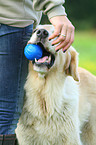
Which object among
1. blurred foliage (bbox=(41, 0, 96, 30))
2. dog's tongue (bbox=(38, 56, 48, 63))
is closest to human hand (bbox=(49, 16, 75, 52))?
dog's tongue (bbox=(38, 56, 48, 63))

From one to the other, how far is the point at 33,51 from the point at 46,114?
0.85 metres

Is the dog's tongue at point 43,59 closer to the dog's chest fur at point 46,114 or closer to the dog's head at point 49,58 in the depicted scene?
Answer: the dog's head at point 49,58

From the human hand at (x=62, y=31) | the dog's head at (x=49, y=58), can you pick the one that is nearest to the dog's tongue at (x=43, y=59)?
the dog's head at (x=49, y=58)

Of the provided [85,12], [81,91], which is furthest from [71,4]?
[81,91]

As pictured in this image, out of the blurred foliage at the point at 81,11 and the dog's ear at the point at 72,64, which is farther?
the blurred foliage at the point at 81,11

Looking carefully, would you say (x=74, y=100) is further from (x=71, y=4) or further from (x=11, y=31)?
(x=71, y=4)

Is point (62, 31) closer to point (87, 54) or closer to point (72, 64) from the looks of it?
point (72, 64)

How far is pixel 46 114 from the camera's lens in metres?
3.29

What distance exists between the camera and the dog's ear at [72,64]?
3.35 m

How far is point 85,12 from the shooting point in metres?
32.9

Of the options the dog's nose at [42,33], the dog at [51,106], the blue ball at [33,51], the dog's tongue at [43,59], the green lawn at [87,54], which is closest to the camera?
the blue ball at [33,51]

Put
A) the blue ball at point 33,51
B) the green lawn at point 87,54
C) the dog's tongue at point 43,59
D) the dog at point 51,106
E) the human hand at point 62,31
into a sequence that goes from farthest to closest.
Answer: the green lawn at point 87,54 → the dog at point 51,106 → the dog's tongue at point 43,59 → the blue ball at point 33,51 → the human hand at point 62,31

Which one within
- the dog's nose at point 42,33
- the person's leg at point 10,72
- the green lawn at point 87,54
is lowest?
the green lawn at point 87,54

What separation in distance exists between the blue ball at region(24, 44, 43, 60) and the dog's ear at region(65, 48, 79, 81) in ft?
1.70
